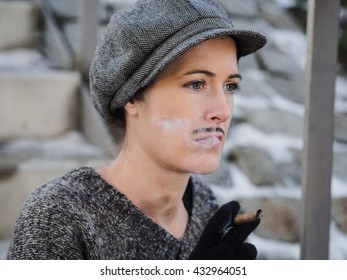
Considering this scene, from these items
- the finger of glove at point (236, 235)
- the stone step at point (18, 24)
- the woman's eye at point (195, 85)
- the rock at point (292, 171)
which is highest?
the stone step at point (18, 24)

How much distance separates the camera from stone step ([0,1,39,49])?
12.1 feet

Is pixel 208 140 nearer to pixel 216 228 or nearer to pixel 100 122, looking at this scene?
pixel 216 228

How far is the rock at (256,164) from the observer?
2.72m

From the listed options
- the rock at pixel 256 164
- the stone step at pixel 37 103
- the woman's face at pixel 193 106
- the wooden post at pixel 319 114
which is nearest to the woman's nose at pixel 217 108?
the woman's face at pixel 193 106

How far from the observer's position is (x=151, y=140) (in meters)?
1.45

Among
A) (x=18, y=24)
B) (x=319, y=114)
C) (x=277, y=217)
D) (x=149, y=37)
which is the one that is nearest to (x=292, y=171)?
(x=277, y=217)

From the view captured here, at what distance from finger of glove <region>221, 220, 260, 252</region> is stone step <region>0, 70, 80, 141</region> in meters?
1.97

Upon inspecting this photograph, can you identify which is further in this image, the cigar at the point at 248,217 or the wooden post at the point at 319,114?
the wooden post at the point at 319,114

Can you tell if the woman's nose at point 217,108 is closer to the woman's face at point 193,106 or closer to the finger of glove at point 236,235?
the woman's face at point 193,106

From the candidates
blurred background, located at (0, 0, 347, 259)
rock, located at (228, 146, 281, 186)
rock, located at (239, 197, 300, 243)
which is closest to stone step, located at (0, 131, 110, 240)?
blurred background, located at (0, 0, 347, 259)

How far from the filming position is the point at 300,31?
426 centimetres

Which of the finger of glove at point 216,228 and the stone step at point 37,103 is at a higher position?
the stone step at point 37,103

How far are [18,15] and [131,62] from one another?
2603 millimetres

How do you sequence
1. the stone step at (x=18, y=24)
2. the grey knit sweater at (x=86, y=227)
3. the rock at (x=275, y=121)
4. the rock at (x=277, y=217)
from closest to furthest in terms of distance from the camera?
the grey knit sweater at (x=86, y=227) → the rock at (x=277, y=217) → the rock at (x=275, y=121) → the stone step at (x=18, y=24)
